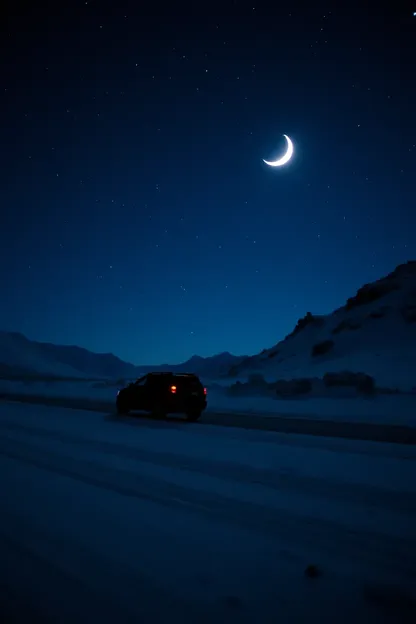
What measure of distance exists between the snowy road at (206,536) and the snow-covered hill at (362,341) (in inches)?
1874

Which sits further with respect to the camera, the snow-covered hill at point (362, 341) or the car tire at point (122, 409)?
the snow-covered hill at point (362, 341)

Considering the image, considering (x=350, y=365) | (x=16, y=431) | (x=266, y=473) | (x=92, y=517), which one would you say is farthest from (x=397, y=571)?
(x=350, y=365)

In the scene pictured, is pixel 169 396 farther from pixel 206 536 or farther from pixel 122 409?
pixel 206 536

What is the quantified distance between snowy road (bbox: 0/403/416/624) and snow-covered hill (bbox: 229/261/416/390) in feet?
156

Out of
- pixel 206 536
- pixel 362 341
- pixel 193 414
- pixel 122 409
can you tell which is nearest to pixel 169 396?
pixel 193 414

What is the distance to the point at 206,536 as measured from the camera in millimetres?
4422

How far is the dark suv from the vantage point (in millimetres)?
16062

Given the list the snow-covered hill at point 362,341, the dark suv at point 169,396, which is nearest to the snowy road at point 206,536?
the dark suv at point 169,396

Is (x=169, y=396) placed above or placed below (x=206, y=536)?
above

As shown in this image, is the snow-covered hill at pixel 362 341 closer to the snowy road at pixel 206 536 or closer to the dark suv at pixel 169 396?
the dark suv at pixel 169 396

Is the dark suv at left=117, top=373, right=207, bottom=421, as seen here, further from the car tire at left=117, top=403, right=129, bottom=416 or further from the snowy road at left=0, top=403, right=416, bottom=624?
the snowy road at left=0, top=403, right=416, bottom=624

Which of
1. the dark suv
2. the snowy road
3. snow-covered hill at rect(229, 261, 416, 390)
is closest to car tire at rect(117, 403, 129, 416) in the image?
the dark suv

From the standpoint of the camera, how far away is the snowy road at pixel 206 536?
3.18 m

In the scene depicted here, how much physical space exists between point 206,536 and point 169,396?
11.8 metres
